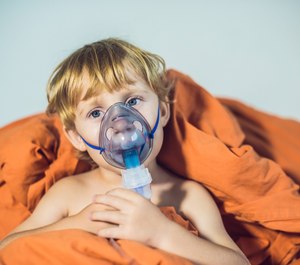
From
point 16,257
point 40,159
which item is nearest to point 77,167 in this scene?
point 40,159

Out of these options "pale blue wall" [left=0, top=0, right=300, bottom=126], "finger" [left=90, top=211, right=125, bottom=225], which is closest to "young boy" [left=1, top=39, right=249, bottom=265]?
"finger" [left=90, top=211, right=125, bottom=225]

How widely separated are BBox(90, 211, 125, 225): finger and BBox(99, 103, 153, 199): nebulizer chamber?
6cm

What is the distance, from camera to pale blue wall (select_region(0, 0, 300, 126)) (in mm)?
1695

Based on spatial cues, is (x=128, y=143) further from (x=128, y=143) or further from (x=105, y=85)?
(x=105, y=85)

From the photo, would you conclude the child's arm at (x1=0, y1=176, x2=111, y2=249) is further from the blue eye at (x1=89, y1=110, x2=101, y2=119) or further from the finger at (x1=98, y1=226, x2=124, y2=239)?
the blue eye at (x1=89, y1=110, x2=101, y2=119)

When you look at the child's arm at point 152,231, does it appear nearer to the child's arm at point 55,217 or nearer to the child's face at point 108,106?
the child's arm at point 55,217

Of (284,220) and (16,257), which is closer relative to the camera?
(16,257)

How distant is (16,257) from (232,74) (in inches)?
45.4

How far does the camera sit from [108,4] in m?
1.73

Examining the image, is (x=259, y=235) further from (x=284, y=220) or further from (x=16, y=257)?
(x=16, y=257)

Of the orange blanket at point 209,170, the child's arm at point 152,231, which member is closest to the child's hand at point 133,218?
the child's arm at point 152,231

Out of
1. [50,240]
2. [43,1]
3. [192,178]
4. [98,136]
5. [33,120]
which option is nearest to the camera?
[50,240]

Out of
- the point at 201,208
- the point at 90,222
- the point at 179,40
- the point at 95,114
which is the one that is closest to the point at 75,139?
the point at 95,114

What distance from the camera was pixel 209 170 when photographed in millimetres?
1166
